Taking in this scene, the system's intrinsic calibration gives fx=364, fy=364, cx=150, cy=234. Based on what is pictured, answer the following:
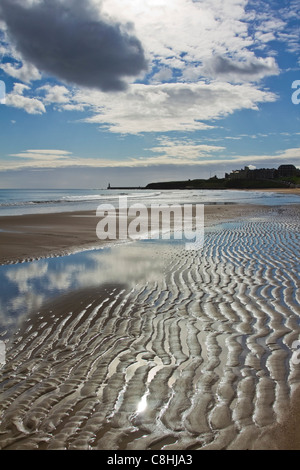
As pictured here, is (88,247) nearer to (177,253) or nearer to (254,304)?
(177,253)

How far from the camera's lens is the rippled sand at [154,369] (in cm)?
323

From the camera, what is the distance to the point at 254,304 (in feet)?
22.5

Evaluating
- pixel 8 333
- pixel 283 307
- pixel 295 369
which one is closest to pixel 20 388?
pixel 8 333

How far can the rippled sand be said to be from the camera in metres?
3.23

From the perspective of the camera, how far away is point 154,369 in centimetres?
437
